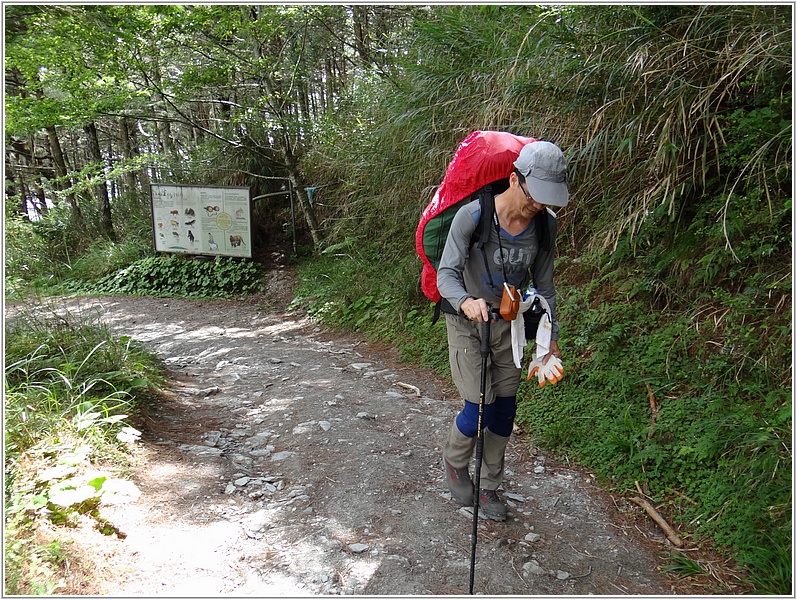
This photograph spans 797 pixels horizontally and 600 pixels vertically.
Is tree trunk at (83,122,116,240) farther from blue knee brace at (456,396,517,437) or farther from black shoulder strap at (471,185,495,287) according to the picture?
black shoulder strap at (471,185,495,287)

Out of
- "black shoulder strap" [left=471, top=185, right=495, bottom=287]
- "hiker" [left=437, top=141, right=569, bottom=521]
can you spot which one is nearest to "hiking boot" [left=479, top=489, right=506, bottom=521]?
"hiker" [left=437, top=141, right=569, bottom=521]

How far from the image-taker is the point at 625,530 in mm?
3186

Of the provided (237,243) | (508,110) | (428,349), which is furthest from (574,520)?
(237,243)

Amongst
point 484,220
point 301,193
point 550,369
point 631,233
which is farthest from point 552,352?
point 301,193

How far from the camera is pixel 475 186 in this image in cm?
285

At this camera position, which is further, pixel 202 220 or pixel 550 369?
pixel 202 220

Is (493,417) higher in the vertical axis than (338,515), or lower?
higher

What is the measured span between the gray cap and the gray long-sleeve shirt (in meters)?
0.32

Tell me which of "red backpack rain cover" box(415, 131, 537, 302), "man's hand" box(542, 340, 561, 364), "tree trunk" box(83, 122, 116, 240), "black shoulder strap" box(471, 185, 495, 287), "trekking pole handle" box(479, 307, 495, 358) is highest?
"red backpack rain cover" box(415, 131, 537, 302)

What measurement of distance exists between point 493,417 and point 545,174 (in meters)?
1.43

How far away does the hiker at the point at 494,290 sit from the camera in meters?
2.58

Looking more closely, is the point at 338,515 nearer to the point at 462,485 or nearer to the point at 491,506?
the point at 462,485

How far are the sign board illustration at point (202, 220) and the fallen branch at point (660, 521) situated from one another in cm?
995

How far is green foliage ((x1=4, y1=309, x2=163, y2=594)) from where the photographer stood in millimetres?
2453
